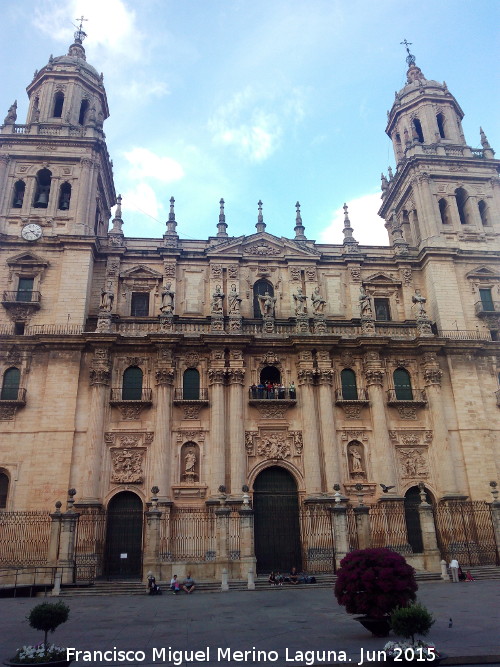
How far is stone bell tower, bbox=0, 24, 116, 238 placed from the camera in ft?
97.8

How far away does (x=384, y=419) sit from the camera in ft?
86.7

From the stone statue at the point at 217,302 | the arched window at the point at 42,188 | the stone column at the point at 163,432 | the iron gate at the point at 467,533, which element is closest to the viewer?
the iron gate at the point at 467,533

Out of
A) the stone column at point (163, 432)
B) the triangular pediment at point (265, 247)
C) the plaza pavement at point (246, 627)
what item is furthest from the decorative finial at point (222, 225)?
the plaza pavement at point (246, 627)

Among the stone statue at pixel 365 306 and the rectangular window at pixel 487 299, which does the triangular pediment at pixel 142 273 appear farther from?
the rectangular window at pixel 487 299

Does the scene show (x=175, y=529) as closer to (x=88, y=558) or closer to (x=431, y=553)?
(x=88, y=558)

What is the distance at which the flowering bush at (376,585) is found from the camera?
9352mm

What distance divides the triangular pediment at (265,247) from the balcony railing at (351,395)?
26.6ft

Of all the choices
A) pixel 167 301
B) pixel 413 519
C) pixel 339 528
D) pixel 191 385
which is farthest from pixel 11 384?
pixel 413 519

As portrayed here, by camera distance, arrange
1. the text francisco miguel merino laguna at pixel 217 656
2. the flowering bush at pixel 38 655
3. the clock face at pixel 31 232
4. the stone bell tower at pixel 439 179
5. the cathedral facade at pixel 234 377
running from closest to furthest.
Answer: the flowering bush at pixel 38 655 → the text francisco miguel merino laguna at pixel 217 656 → the cathedral facade at pixel 234 377 → the clock face at pixel 31 232 → the stone bell tower at pixel 439 179

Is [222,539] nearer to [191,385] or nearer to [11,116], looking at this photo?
[191,385]

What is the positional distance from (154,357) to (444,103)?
25.8 metres

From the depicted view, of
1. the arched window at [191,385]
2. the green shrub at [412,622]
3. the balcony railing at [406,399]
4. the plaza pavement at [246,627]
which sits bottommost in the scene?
the plaza pavement at [246,627]

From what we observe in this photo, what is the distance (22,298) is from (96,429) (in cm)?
822

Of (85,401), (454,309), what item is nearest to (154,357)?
(85,401)
